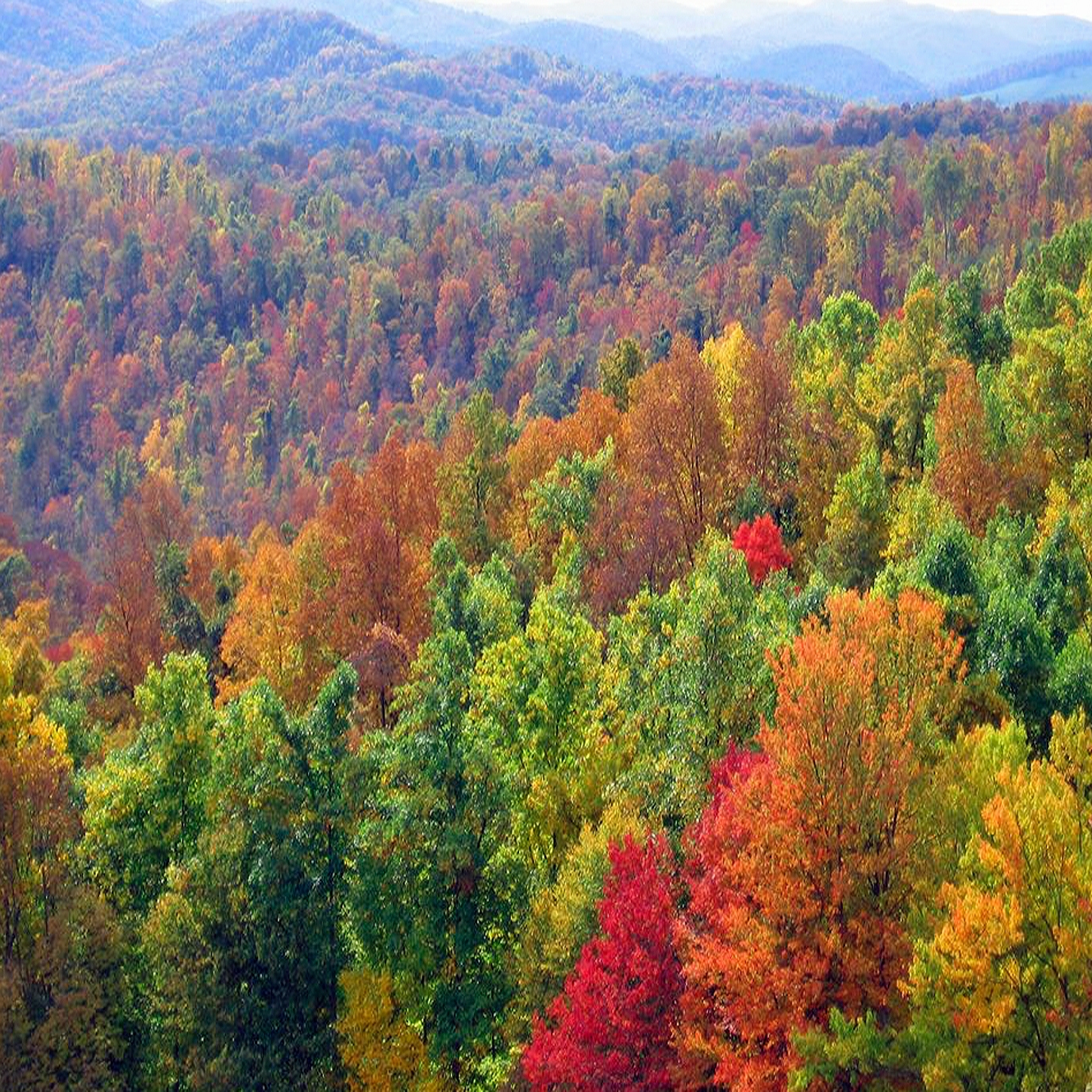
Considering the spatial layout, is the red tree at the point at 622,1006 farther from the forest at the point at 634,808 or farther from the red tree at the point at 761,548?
the red tree at the point at 761,548

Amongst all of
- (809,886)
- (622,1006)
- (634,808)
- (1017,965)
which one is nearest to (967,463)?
(634,808)

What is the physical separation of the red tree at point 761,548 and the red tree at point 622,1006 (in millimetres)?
24442

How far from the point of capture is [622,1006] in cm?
2623

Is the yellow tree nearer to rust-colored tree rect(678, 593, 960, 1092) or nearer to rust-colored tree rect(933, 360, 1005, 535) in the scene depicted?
rust-colored tree rect(678, 593, 960, 1092)

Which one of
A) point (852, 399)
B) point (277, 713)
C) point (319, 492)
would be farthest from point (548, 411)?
point (277, 713)

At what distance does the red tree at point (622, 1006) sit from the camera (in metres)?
26.1

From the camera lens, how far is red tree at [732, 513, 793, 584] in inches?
1982

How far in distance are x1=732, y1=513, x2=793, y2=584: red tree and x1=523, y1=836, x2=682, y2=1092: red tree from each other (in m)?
24.4

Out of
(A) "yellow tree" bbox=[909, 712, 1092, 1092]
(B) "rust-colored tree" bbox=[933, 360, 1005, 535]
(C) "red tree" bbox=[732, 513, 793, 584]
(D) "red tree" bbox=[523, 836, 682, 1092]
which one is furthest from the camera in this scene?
(C) "red tree" bbox=[732, 513, 793, 584]

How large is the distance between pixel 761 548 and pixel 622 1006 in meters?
27.1

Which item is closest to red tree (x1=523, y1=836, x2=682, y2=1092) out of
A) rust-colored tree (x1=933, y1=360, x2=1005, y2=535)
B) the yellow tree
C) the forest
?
the forest

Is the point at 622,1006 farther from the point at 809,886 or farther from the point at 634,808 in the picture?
the point at 634,808

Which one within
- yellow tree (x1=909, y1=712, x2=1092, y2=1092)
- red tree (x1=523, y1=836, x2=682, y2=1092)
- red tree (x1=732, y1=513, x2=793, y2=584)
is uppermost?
yellow tree (x1=909, y1=712, x2=1092, y2=1092)

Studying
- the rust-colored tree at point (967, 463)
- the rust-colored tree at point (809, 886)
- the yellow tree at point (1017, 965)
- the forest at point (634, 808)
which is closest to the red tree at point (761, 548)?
the forest at point (634, 808)
